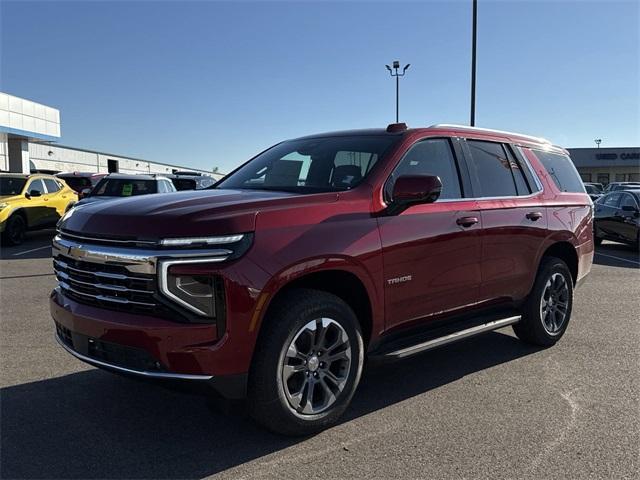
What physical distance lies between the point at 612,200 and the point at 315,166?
43.0ft

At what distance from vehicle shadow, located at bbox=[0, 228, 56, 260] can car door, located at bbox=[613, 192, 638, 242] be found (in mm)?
13918

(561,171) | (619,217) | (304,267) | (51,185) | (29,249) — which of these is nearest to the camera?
(304,267)

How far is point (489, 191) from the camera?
16.0ft

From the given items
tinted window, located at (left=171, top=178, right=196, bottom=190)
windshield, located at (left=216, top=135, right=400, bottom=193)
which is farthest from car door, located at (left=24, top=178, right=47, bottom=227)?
windshield, located at (left=216, top=135, right=400, bottom=193)

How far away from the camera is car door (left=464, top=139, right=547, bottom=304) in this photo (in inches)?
186

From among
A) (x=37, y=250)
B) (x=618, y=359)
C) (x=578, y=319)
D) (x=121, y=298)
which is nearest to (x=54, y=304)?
(x=121, y=298)

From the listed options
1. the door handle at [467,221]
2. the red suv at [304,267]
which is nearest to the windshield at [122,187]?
the red suv at [304,267]

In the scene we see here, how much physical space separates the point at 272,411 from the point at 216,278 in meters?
0.90

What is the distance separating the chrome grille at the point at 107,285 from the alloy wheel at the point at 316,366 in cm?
90

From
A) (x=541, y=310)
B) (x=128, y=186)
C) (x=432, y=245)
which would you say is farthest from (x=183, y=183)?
(x=432, y=245)

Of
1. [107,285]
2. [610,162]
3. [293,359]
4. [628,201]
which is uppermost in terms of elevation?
[610,162]

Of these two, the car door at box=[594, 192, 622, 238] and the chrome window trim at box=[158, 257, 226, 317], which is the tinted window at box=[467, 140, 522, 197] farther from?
the car door at box=[594, 192, 622, 238]

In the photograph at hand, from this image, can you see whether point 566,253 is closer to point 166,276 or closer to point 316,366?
point 316,366

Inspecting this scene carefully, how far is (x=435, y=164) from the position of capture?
4512 mm
